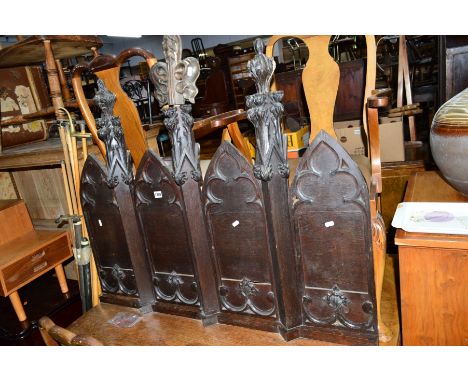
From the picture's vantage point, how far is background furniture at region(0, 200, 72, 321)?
1864 millimetres

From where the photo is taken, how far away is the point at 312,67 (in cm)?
155

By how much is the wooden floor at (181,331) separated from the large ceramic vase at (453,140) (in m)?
0.46

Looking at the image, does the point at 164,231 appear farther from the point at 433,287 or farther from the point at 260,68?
the point at 433,287

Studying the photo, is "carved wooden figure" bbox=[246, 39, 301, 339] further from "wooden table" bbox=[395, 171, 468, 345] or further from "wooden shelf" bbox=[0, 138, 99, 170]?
"wooden shelf" bbox=[0, 138, 99, 170]

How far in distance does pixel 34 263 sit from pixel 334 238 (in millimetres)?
1704

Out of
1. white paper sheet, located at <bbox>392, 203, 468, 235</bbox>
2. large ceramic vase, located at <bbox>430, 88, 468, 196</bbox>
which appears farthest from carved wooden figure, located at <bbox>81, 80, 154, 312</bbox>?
large ceramic vase, located at <bbox>430, 88, 468, 196</bbox>

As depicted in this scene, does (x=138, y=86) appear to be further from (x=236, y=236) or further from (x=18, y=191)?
(x=236, y=236)

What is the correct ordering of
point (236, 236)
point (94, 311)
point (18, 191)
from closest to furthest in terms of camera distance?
point (236, 236), point (94, 311), point (18, 191)

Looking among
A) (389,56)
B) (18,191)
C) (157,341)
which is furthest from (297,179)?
(389,56)

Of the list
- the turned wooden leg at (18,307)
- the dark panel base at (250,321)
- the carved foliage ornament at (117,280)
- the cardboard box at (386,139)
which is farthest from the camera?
the cardboard box at (386,139)

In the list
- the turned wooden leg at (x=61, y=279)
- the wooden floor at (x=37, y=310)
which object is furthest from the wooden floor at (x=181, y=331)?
the turned wooden leg at (x=61, y=279)

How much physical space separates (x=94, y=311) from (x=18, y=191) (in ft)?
4.46

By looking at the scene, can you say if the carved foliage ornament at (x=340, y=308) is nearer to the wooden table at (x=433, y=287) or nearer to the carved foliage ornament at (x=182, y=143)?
the wooden table at (x=433, y=287)

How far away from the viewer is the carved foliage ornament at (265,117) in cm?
98
